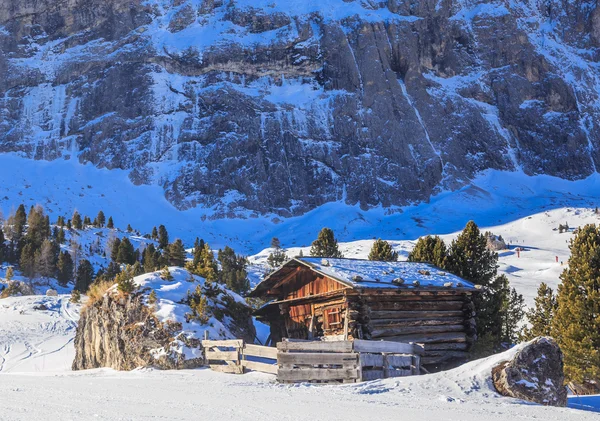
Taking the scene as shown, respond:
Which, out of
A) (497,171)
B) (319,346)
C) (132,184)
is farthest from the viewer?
(497,171)

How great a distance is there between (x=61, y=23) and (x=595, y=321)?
173 meters

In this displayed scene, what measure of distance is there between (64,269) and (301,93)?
A: 9818 cm

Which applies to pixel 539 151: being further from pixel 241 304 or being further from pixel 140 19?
pixel 241 304

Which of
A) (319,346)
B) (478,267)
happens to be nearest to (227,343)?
(319,346)

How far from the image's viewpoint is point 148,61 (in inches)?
5960

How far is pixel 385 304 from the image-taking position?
751 inches

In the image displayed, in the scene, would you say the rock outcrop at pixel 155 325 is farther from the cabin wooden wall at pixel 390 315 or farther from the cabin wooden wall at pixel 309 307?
the cabin wooden wall at pixel 390 315

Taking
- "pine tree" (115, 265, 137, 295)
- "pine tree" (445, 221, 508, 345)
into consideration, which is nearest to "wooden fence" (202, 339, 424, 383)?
"pine tree" (115, 265, 137, 295)

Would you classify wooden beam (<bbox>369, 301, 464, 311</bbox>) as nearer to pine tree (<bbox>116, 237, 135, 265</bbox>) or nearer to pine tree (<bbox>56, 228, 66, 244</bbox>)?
pine tree (<bbox>116, 237, 135, 265</bbox>)

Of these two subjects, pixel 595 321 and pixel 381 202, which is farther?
pixel 381 202

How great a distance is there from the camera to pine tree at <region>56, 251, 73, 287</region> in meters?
57.1

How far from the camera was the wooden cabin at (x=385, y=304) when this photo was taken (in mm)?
18406

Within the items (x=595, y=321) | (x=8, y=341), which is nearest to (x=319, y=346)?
(x=595, y=321)

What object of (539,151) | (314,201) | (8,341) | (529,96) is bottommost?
(8,341)
